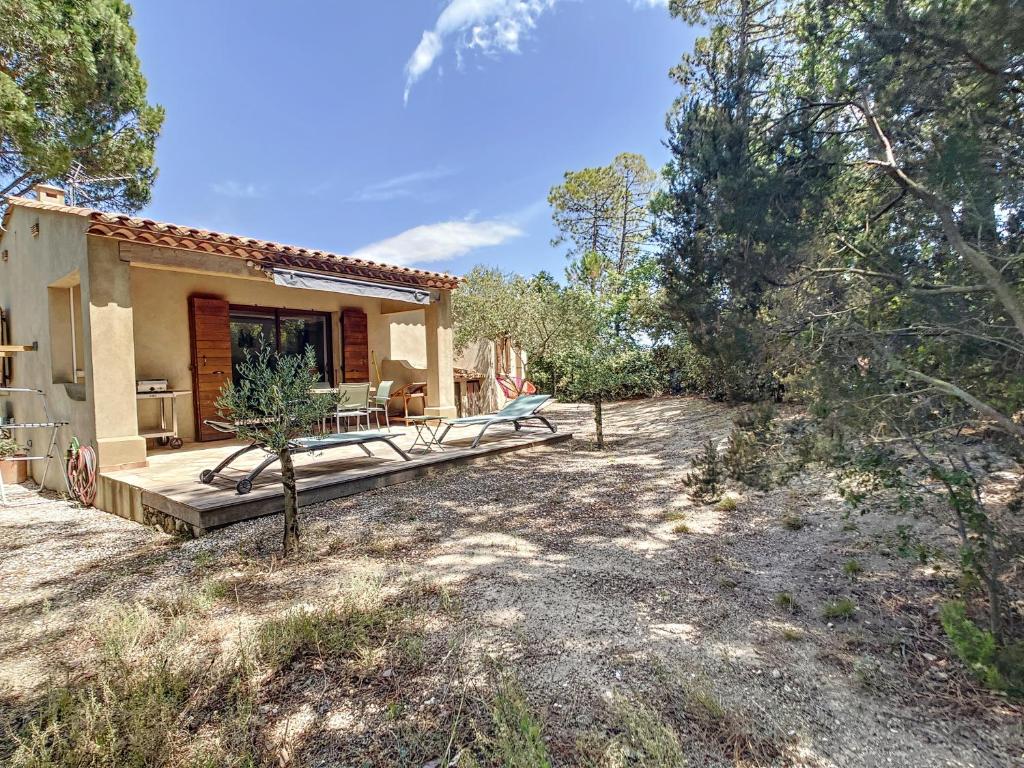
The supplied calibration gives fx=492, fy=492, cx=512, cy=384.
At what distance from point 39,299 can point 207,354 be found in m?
2.26

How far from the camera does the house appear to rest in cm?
576

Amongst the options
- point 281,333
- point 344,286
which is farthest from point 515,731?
point 281,333

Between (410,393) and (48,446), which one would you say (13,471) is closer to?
(48,446)

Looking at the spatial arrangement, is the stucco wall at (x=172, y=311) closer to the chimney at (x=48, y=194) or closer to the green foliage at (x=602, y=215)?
the chimney at (x=48, y=194)

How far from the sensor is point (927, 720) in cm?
204

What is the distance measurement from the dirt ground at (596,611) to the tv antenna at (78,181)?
8.03m

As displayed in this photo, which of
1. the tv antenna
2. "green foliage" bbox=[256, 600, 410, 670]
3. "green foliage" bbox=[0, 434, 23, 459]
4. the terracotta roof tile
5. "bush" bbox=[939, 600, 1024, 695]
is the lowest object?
"green foliage" bbox=[256, 600, 410, 670]

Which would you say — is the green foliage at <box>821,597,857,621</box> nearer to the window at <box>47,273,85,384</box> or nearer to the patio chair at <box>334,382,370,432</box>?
the patio chair at <box>334,382,370,432</box>

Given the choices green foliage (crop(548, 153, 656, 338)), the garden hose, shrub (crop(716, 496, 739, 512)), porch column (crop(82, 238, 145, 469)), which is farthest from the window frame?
green foliage (crop(548, 153, 656, 338))

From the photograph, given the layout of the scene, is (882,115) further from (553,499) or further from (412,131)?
(412,131)

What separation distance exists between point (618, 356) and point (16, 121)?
8315mm

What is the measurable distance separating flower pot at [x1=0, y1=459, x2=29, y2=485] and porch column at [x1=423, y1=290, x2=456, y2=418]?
21.8 feet

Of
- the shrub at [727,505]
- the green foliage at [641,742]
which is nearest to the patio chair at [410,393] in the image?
the shrub at [727,505]

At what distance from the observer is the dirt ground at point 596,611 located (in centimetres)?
202
